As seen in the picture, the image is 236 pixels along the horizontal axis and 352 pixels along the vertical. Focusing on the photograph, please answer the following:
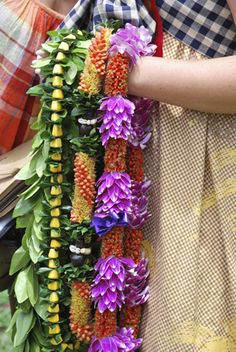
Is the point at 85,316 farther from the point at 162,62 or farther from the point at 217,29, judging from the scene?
the point at 217,29

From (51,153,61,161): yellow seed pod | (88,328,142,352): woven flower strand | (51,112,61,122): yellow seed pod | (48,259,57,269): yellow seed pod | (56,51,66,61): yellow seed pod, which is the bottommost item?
(88,328,142,352): woven flower strand

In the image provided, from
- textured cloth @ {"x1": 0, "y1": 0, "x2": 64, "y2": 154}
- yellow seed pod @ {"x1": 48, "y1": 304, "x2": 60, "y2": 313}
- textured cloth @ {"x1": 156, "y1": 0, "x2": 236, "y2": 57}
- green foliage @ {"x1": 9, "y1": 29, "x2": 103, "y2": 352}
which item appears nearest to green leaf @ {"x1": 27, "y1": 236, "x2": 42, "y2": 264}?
green foliage @ {"x1": 9, "y1": 29, "x2": 103, "y2": 352}

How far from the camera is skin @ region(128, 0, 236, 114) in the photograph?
147 cm

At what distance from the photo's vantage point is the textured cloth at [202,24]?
4.99 ft

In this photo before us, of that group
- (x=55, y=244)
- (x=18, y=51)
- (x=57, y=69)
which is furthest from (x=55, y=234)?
(x=18, y=51)

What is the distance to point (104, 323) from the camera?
1568 mm

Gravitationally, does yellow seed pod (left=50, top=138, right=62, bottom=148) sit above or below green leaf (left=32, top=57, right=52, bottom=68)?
below

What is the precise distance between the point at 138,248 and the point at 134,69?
385 millimetres

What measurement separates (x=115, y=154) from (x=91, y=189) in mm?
91

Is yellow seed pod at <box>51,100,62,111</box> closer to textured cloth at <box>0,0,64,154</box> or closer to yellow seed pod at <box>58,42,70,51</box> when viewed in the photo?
yellow seed pod at <box>58,42,70,51</box>

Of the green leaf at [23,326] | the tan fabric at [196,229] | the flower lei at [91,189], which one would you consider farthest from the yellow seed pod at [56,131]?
the green leaf at [23,326]

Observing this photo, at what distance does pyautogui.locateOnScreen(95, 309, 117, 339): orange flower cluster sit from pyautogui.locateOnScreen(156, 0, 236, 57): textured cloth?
592mm

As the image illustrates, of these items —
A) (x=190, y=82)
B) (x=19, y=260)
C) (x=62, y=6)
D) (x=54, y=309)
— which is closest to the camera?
(x=190, y=82)

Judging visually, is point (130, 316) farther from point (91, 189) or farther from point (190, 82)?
point (190, 82)
